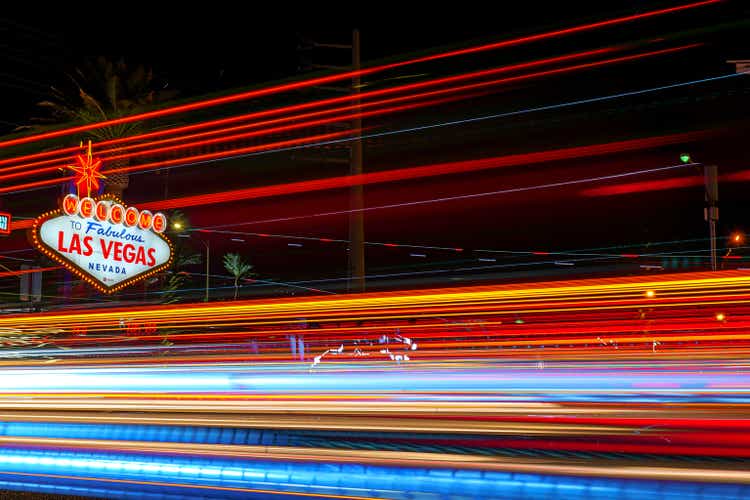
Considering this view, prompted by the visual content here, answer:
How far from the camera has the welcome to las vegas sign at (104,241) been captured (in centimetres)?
1925

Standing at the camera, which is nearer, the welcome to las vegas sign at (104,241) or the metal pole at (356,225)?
the welcome to las vegas sign at (104,241)

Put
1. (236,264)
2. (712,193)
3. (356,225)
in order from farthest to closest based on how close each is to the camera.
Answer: (236,264)
(356,225)
(712,193)

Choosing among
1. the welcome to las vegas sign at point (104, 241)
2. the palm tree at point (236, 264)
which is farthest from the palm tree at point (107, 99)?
the palm tree at point (236, 264)

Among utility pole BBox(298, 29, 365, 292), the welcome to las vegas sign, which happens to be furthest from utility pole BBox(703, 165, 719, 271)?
the welcome to las vegas sign

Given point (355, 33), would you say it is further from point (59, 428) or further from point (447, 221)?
point (447, 221)

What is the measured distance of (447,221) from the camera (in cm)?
4328

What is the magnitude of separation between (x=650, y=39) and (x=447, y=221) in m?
28.5

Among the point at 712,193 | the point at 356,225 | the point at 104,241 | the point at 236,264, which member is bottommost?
the point at 104,241

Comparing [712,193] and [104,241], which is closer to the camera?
[712,193]

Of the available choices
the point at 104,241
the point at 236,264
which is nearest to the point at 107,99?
the point at 104,241

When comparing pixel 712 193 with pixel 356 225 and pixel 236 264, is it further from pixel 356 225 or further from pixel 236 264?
pixel 236 264

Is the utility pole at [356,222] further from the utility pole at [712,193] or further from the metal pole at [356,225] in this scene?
the utility pole at [712,193]

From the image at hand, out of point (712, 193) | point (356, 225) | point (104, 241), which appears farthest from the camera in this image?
point (104, 241)

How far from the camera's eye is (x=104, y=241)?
20.5 m
